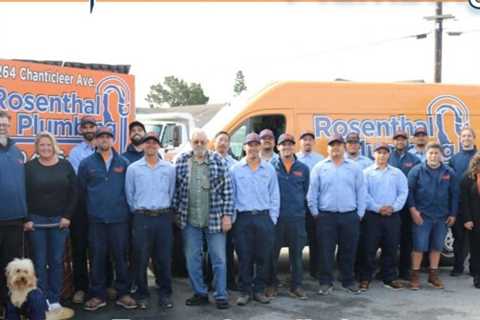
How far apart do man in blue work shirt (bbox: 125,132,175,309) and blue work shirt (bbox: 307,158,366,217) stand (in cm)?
182

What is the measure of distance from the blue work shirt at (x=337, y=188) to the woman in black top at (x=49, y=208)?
286 centimetres

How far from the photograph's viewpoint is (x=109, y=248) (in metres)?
6.39

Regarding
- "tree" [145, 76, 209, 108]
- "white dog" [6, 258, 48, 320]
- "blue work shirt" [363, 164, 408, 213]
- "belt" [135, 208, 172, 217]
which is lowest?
"white dog" [6, 258, 48, 320]

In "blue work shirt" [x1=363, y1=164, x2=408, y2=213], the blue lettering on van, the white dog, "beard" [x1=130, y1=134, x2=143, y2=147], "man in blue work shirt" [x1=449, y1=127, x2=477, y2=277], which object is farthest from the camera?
the blue lettering on van

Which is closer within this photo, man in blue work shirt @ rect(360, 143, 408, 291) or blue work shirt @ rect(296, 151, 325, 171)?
man in blue work shirt @ rect(360, 143, 408, 291)

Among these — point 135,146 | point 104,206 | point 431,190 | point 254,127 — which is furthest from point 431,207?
point 104,206

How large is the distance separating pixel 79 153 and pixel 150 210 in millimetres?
1254

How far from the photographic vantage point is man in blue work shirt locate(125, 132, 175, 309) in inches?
247

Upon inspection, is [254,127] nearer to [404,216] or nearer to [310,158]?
[310,158]

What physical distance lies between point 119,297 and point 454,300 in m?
3.86

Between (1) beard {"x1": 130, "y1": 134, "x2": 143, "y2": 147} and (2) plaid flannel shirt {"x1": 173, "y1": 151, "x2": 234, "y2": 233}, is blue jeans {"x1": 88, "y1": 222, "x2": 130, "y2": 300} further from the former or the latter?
(1) beard {"x1": 130, "y1": 134, "x2": 143, "y2": 147}

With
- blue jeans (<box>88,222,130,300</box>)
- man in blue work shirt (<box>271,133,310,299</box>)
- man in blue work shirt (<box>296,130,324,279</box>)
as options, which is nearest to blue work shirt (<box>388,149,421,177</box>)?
man in blue work shirt (<box>296,130,324,279</box>)

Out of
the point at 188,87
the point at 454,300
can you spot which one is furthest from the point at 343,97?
the point at 188,87

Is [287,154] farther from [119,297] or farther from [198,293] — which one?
[119,297]
